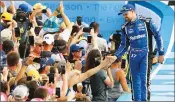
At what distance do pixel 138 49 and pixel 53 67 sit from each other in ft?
4.45

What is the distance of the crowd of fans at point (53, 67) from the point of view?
363 inches

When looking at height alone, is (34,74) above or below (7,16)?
below

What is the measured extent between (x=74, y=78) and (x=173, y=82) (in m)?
5.43

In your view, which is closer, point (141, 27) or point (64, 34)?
point (141, 27)

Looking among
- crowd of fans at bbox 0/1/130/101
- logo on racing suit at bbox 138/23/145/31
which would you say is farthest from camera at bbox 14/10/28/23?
logo on racing suit at bbox 138/23/145/31

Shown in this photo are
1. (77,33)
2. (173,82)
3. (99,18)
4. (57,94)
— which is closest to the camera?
(57,94)

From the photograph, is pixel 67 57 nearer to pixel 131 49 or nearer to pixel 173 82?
pixel 131 49

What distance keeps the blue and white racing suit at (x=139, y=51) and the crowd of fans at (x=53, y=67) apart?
1.21 ft

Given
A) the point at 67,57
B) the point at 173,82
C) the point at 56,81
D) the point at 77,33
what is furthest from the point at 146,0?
the point at 56,81

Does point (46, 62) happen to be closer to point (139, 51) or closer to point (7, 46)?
point (7, 46)

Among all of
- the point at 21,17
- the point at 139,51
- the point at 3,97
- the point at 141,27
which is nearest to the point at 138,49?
the point at 139,51

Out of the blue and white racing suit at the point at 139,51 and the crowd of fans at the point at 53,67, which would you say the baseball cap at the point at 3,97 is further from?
the blue and white racing suit at the point at 139,51

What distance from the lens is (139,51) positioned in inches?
427

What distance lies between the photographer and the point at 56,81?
9758 millimetres
